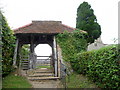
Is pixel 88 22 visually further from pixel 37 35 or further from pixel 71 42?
pixel 37 35

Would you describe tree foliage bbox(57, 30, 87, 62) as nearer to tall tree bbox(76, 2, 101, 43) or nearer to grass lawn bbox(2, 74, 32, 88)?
grass lawn bbox(2, 74, 32, 88)

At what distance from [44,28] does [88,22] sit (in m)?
6.65

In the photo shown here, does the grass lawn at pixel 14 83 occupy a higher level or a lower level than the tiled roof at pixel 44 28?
lower

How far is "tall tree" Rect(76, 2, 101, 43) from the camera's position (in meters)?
14.1

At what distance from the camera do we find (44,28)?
983 centimetres

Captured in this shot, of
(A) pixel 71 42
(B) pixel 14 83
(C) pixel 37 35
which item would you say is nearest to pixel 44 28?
(C) pixel 37 35

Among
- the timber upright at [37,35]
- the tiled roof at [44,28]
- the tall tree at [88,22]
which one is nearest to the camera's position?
the timber upright at [37,35]

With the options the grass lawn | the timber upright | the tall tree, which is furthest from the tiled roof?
the tall tree

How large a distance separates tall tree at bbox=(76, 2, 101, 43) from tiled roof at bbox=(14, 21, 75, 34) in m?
4.30

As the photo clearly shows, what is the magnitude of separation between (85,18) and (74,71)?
8746 millimetres

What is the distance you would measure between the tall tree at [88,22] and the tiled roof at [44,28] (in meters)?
4.30

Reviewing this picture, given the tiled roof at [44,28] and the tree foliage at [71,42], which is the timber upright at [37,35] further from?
the tree foliage at [71,42]

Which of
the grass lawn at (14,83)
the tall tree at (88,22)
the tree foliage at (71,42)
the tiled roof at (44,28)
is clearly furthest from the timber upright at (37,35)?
the tall tree at (88,22)

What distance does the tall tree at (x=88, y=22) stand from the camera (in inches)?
555
